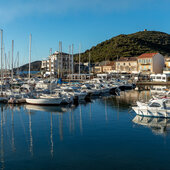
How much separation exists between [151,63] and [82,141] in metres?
75.6

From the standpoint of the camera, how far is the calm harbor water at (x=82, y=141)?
15781 millimetres

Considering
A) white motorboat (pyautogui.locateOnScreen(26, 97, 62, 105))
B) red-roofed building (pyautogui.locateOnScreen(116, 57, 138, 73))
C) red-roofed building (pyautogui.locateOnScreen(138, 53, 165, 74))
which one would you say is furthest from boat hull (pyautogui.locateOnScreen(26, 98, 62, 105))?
red-roofed building (pyautogui.locateOnScreen(116, 57, 138, 73))

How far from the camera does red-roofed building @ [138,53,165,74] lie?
90675 millimetres

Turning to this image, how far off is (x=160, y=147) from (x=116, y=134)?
15.5 ft

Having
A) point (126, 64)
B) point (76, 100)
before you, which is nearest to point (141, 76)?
point (126, 64)

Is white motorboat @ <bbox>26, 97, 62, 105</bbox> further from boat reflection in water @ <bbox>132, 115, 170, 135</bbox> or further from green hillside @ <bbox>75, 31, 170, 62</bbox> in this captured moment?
green hillside @ <bbox>75, 31, 170, 62</bbox>

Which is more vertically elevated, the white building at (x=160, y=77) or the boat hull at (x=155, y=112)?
the white building at (x=160, y=77)

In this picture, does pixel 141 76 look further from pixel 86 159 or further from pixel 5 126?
pixel 86 159

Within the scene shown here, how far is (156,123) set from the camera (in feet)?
86.8

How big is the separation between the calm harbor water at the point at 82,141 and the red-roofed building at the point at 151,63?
6251 centimetres

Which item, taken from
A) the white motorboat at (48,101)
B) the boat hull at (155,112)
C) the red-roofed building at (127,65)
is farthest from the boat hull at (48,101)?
the red-roofed building at (127,65)

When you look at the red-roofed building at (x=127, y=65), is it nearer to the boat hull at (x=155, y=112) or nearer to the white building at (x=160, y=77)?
the white building at (x=160, y=77)

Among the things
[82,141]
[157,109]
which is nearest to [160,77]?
[157,109]

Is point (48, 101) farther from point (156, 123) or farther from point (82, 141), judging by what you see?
point (82, 141)
